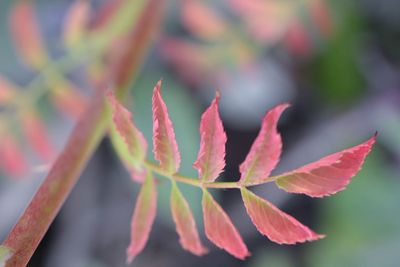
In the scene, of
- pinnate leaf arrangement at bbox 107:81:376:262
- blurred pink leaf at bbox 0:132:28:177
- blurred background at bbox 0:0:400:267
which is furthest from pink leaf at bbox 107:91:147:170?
blurred background at bbox 0:0:400:267

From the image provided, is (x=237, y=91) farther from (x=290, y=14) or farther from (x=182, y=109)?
(x=290, y=14)

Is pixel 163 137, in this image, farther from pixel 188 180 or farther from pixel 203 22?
pixel 203 22

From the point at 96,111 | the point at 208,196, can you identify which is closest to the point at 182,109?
the point at 96,111

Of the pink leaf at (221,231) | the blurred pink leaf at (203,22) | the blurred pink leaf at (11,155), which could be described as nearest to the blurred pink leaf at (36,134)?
the blurred pink leaf at (11,155)

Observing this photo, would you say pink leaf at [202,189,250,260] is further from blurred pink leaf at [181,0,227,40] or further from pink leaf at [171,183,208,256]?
blurred pink leaf at [181,0,227,40]

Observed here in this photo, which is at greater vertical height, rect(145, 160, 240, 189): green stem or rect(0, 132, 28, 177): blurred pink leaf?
rect(145, 160, 240, 189): green stem

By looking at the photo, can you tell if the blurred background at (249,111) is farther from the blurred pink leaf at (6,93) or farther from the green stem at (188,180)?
the green stem at (188,180)

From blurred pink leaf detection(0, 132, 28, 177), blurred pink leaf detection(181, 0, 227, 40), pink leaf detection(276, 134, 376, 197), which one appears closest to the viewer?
pink leaf detection(276, 134, 376, 197)
